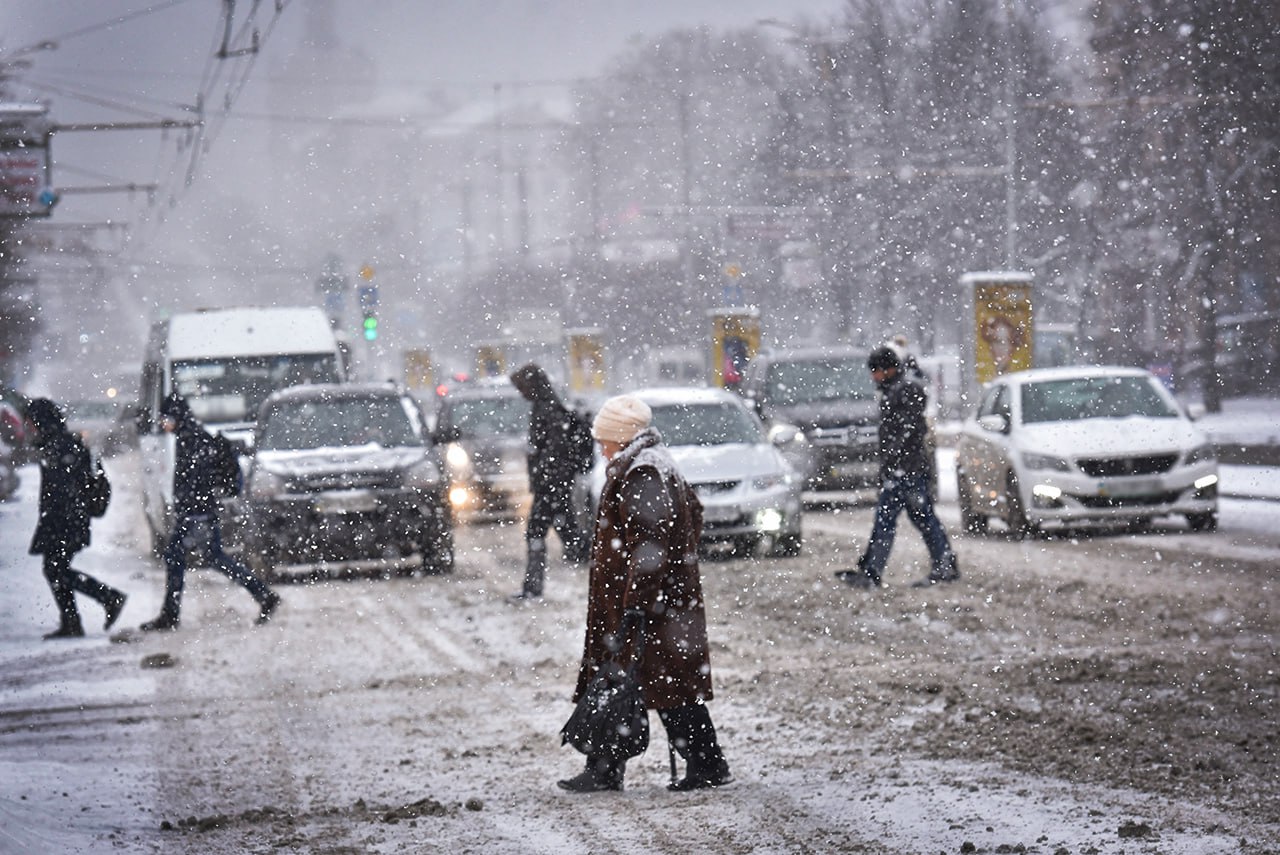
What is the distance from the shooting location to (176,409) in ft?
45.8

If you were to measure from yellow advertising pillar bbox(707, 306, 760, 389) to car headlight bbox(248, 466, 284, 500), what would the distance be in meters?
20.0

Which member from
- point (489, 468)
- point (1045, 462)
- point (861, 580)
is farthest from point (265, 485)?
point (489, 468)

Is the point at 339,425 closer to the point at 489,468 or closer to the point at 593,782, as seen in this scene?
the point at 489,468

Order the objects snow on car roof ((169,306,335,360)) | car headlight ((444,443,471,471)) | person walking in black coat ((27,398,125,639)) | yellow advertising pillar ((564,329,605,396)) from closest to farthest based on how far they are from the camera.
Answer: person walking in black coat ((27,398,125,639))
snow on car roof ((169,306,335,360))
car headlight ((444,443,471,471))
yellow advertising pillar ((564,329,605,396))

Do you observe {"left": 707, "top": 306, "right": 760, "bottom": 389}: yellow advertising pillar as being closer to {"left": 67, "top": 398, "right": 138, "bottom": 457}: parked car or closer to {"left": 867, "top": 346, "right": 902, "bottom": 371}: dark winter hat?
{"left": 67, "top": 398, "right": 138, "bottom": 457}: parked car

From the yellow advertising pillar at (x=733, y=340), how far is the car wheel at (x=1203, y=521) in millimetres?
18750

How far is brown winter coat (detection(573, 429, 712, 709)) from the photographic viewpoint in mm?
6477

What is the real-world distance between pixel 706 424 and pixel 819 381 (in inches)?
286

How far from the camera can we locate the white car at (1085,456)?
17.1 m

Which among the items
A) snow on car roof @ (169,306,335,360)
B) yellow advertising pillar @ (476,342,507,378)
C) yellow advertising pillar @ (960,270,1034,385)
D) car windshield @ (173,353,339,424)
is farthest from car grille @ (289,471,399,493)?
yellow advertising pillar @ (476,342,507,378)

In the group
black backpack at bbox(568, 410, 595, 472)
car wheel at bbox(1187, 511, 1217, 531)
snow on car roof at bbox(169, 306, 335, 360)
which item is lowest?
car wheel at bbox(1187, 511, 1217, 531)

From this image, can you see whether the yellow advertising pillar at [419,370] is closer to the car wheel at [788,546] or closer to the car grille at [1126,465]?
the car wheel at [788,546]

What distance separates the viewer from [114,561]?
20.3 m

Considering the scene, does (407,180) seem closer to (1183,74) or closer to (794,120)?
(794,120)
